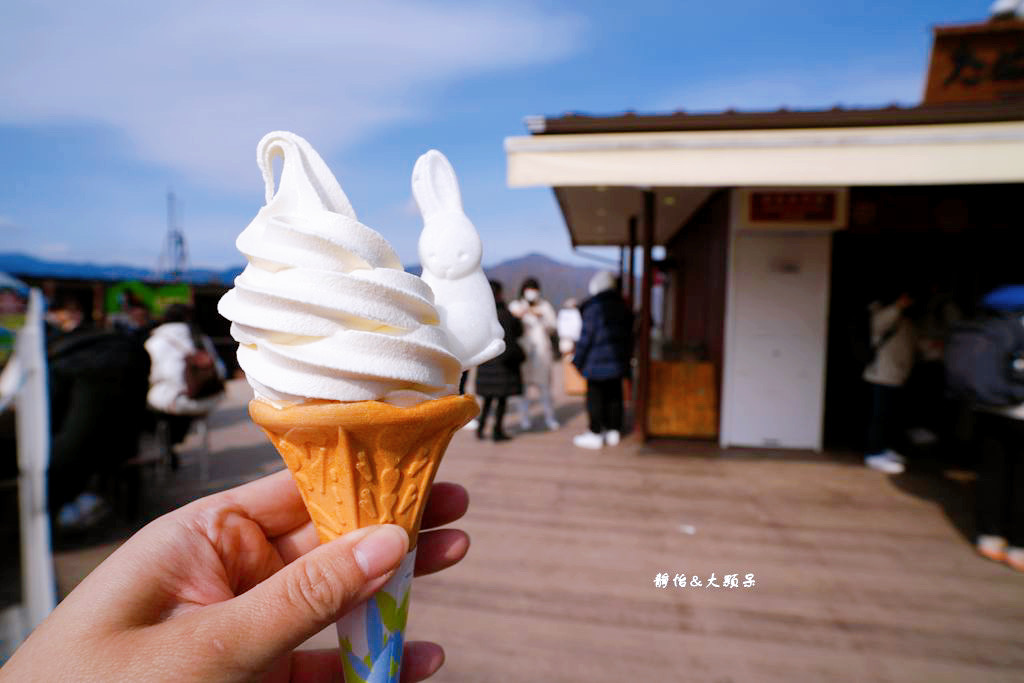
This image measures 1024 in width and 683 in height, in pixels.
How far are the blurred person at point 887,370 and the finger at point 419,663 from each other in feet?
16.4

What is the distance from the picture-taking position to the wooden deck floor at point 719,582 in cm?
244

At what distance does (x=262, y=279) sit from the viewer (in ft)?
3.86

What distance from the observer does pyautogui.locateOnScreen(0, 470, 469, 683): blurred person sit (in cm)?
96

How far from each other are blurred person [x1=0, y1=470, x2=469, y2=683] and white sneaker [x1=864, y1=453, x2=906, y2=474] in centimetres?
544

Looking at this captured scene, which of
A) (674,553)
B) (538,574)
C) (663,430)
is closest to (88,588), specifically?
(538,574)

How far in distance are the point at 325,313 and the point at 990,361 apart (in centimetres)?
390

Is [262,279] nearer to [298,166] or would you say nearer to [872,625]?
[298,166]

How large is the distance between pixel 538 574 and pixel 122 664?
2.52 meters

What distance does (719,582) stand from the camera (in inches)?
121

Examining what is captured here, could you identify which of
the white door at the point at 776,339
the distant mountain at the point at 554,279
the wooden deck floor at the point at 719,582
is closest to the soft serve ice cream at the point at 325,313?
the wooden deck floor at the point at 719,582

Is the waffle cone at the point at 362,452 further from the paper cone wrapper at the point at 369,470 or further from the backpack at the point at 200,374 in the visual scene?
the backpack at the point at 200,374

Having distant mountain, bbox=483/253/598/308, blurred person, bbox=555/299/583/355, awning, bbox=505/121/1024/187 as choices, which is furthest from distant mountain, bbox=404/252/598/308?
awning, bbox=505/121/1024/187

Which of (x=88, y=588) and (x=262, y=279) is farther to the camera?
(x=262, y=279)

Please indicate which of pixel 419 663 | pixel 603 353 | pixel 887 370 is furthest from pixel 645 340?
pixel 419 663
